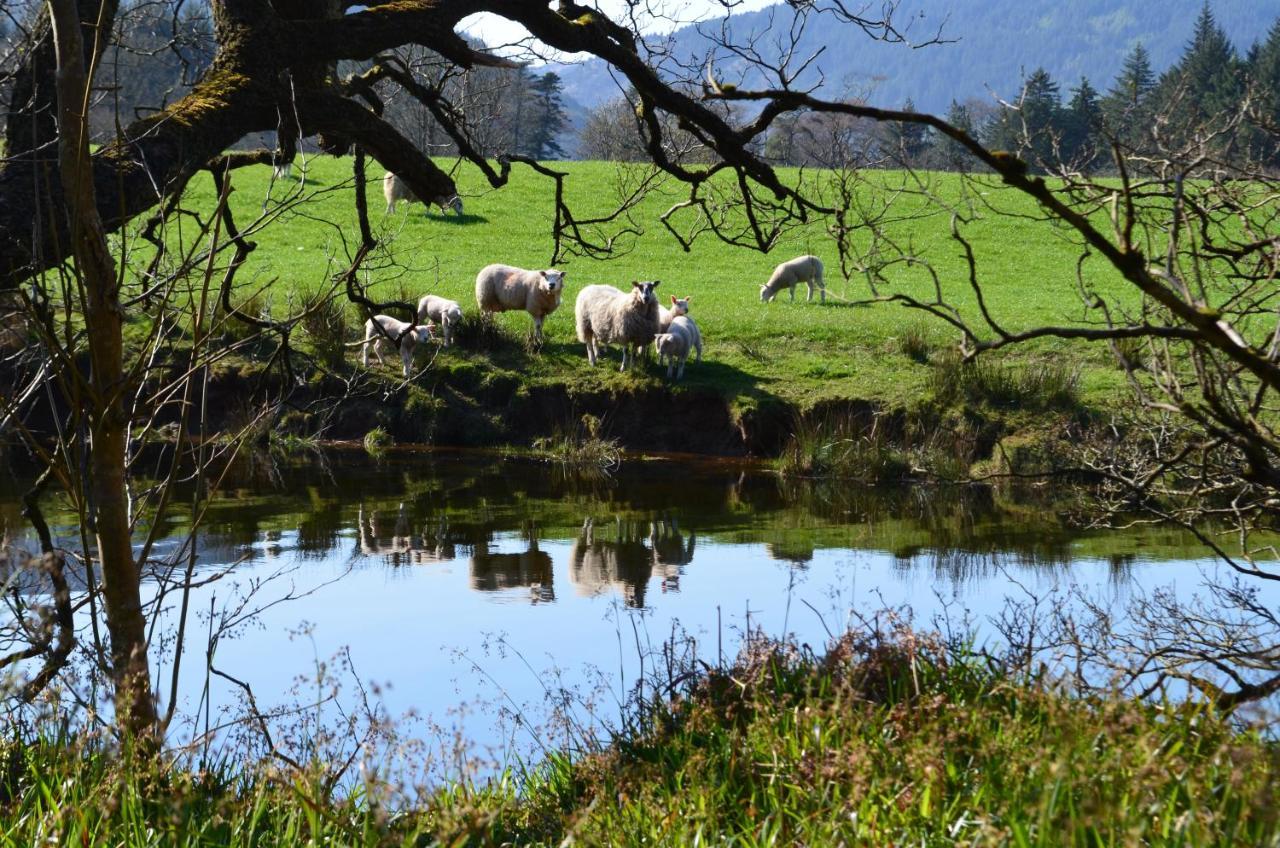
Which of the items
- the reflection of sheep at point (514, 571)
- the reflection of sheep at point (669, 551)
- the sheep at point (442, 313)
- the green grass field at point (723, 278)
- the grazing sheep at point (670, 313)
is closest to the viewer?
the reflection of sheep at point (514, 571)

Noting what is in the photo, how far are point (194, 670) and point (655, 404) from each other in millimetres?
11311

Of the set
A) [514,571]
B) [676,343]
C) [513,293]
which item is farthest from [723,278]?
[514,571]

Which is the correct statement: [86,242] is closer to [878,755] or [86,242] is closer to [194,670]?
[878,755]

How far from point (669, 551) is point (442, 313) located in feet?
26.1

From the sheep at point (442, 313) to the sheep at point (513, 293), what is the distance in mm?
1048

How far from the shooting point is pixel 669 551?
12836 mm

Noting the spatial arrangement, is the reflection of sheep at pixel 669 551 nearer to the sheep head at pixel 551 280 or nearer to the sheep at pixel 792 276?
the sheep head at pixel 551 280

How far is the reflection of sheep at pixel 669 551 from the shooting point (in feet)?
38.2

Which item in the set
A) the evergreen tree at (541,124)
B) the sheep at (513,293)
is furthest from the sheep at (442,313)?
the evergreen tree at (541,124)

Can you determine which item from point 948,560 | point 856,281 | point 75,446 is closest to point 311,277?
point 856,281

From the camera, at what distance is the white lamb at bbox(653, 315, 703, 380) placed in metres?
18.5

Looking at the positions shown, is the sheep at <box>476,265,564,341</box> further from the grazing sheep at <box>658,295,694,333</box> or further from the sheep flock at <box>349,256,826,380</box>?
the grazing sheep at <box>658,295,694,333</box>

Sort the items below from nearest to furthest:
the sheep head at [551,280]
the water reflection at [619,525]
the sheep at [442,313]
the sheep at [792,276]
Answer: the water reflection at [619,525] < the sheep at [442,313] < the sheep head at [551,280] < the sheep at [792,276]

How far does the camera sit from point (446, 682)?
316 inches
